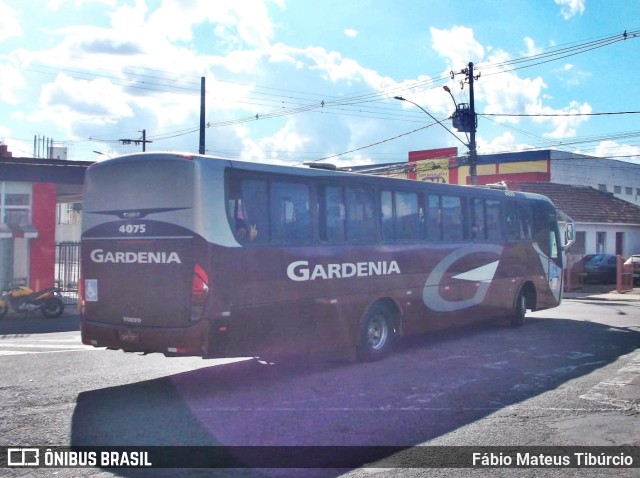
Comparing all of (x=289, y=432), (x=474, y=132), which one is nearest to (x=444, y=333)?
(x=289, y=432)

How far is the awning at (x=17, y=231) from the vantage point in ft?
74.0

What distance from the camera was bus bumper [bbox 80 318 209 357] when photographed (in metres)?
8.38

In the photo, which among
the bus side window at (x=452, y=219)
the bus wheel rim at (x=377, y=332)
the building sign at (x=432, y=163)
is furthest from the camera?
the building sign at (x=432, y=163)

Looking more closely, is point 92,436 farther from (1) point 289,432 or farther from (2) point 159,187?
(2) point 159,187

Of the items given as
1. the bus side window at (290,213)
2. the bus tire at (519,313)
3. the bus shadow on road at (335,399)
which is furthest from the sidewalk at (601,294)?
the bus side window at (290,213)

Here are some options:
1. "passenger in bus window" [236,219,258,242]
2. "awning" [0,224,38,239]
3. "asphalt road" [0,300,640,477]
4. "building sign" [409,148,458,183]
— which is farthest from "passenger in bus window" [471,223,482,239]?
"building sign" [409,148,458,183]

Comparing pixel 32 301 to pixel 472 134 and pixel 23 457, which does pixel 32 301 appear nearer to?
pixel 23 457

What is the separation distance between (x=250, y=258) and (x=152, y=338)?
1.60 m

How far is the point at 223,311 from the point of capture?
28.0ft

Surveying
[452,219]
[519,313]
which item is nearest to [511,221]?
[519,313]

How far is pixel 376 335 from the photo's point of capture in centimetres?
1146

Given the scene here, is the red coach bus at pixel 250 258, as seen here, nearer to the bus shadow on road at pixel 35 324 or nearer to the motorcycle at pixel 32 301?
the bus shadow on road at pixel 35 324

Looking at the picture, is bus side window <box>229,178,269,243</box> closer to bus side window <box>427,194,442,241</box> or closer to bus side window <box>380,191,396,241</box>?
bus side window <box>380,191,396,241</box>

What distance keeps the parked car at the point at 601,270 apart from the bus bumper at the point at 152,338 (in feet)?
92.9
